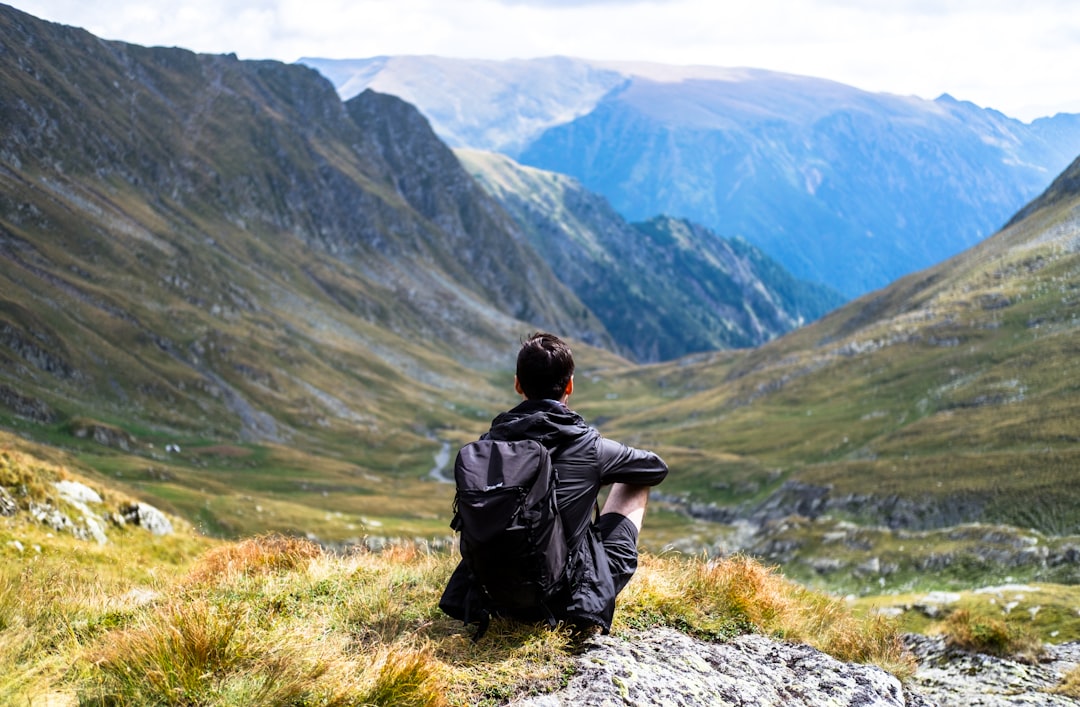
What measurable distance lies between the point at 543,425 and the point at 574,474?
612mm

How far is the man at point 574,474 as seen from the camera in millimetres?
8508

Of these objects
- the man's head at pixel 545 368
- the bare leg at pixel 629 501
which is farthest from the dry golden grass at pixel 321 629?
the man's head at pixel 545 368

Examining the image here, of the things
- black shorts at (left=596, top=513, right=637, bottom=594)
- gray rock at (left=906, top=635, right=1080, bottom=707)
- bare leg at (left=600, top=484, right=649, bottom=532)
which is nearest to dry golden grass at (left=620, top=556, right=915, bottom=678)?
black shorts at (left=596, top=513, right=637, bottom=594)

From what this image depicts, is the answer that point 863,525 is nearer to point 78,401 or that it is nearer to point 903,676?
point 903,676

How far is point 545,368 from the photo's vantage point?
888cm

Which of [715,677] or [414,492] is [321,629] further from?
[414,492]

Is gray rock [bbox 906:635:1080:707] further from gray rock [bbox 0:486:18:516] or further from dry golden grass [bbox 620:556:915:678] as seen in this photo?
gray rock [bbox 0:486:18:516]

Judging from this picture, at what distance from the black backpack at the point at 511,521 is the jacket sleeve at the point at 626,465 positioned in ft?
2.62

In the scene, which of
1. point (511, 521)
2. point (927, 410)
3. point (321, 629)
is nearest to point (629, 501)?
point (511, 521)

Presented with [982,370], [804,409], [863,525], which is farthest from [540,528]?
[804,409]

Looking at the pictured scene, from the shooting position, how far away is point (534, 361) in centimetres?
887

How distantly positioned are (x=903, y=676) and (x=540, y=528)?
20.4ft

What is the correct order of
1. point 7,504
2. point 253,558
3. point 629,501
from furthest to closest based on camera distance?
point 7,504 → point 253,558 → point 629,501

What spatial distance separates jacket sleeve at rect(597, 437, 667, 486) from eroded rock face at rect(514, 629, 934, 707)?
68.8 inches
